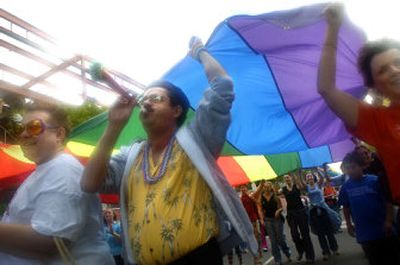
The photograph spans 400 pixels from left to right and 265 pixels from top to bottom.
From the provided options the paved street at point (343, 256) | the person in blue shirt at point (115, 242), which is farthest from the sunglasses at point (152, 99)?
the paved street at point (343, 256)

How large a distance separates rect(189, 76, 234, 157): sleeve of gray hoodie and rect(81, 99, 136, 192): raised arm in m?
0.32

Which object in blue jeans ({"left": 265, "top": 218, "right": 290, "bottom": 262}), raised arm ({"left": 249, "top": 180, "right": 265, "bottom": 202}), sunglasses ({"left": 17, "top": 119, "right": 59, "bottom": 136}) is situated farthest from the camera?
raised arm ({"left": 249, "top": 180, "right": 265, "bottom": 202})

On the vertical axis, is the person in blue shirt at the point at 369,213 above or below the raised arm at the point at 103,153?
below

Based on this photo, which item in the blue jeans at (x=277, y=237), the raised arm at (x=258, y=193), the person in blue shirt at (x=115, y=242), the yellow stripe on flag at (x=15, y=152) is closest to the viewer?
the yellow stripe on flag at (x=15, y=152)

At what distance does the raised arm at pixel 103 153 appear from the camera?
5.73ft

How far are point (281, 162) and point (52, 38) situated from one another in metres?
18.5

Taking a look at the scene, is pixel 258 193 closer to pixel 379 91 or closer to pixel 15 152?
pixel 15 152

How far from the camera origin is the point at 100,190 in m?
1.88

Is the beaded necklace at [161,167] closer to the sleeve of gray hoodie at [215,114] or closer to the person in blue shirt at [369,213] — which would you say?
the sleeve of gray hoodie at [215,114]

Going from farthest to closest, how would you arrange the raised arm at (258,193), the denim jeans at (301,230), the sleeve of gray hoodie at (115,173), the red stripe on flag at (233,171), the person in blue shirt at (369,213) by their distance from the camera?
the raised arm at (258,193), the denim jeans at (301,230), the red stripe on flag at (233,171), the person in blue shirt at (369,213), the sleeve of gray hoodie at (115,173)

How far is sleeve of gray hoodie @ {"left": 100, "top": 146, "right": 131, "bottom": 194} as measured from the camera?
1.97 m

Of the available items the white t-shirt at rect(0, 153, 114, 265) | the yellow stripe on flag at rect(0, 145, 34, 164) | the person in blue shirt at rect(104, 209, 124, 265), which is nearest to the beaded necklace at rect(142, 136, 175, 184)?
the white t-shirt at rect(0, 153, 114, 265)

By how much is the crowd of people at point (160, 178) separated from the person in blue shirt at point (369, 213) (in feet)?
5.67

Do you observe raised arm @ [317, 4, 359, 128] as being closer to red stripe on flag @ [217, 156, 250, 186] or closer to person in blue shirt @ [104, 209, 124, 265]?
red stripe on flag @ [217, 156, 250, 186]
